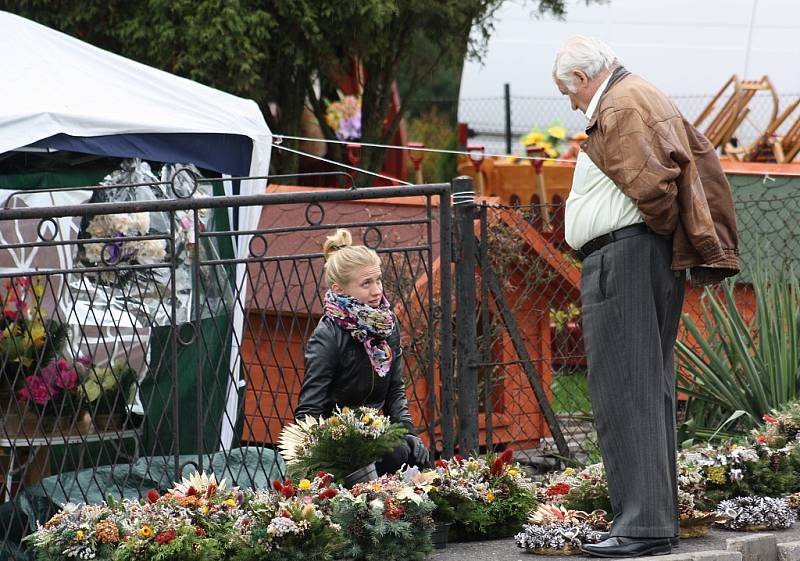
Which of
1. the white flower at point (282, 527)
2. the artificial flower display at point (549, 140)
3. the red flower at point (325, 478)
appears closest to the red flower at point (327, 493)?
the red flower at point (325, 478)

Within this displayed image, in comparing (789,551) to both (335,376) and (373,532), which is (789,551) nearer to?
(373,532)

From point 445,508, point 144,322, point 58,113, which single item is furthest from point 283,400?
point 445,508

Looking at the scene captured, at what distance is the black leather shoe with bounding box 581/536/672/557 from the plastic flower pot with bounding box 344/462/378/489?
2.77 ft

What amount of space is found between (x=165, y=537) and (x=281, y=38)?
8.14 metres

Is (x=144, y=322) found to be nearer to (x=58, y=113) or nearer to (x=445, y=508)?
(x=58, y=113)

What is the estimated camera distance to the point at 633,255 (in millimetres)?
4418

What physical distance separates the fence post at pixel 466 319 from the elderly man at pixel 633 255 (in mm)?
1869

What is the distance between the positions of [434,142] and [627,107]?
16.6 metres

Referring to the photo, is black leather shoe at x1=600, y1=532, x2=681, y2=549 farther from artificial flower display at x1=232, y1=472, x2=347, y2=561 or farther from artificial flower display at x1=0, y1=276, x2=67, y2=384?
artificial flower display at x1=0, y1=276, x2=67, y2=384

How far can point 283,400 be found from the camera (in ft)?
26.0

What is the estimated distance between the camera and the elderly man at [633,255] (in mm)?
4336

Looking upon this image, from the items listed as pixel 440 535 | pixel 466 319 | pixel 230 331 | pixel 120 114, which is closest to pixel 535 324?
pixel 466 319

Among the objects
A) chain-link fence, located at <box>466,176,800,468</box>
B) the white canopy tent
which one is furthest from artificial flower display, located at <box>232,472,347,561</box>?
chain-link fence, located at <box>466,176,800,468</box>

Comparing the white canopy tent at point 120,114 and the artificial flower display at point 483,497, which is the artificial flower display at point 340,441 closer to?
the artificial flower display at point 483,497
